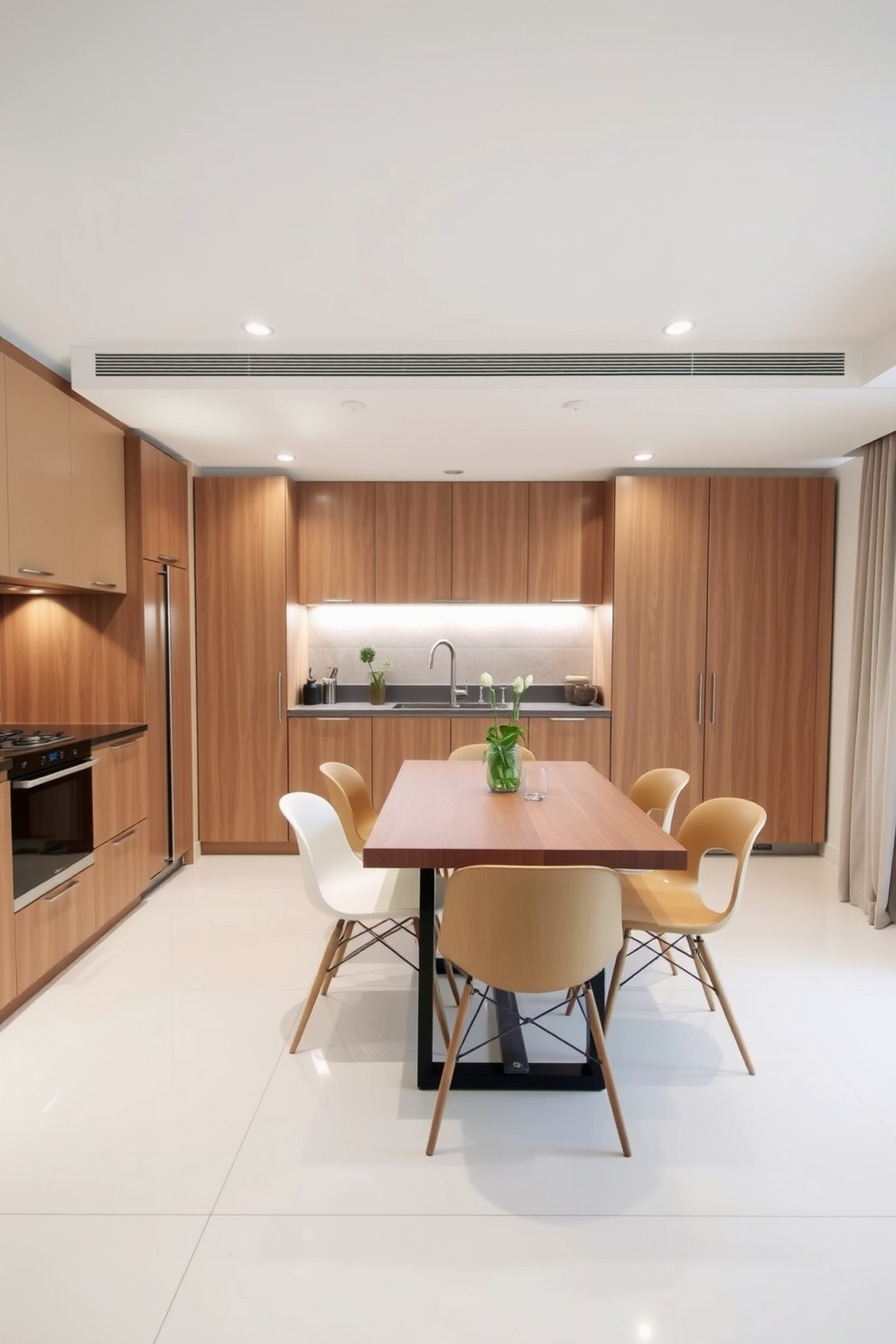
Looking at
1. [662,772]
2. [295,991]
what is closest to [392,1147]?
[295,991]

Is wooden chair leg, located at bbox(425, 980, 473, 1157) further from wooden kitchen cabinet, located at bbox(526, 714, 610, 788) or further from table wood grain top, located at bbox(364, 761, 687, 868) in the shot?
wooden kitchen cabinet, located at bbox(526, 714, 610, 788)

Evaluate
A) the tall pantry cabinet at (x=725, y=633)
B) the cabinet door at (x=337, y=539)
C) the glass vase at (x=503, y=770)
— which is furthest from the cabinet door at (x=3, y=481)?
the tall pantry cabinet at (x=725, y=633)

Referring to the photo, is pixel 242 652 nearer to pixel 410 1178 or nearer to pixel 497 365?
pixel 497 365

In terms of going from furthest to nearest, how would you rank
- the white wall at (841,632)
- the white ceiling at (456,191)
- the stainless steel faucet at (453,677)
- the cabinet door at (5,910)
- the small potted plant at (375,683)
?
the small potted plant at (375,683) → the stainless steel faucet at (453,677) → the white wall at (841,632) → the cabinet door at (5,910) → the white ceiling at (456,191)

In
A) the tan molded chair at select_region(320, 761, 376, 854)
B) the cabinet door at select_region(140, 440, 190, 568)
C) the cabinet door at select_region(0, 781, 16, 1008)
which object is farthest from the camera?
the cabinet door at select_region(140, 440, 190, 568)

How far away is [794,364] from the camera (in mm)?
2842

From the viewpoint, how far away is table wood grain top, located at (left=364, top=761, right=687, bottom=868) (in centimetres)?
190

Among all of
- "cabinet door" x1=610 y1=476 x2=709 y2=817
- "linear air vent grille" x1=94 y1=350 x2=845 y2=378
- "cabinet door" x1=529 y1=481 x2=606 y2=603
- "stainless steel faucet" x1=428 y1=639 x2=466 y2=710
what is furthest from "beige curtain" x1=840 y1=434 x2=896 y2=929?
"stainless steel faucet" x1=428 y1=639 x2=466 y2=710

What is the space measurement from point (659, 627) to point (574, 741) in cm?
91

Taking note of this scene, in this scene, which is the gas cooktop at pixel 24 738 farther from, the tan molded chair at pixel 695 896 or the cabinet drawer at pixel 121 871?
the tan molded chair at pixel 695 896

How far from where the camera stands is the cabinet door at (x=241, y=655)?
14.3 feet

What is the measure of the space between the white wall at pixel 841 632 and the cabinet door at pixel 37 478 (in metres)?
4.24

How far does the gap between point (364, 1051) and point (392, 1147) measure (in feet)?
1.51

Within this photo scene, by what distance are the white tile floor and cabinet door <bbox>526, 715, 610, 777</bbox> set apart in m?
1.73
